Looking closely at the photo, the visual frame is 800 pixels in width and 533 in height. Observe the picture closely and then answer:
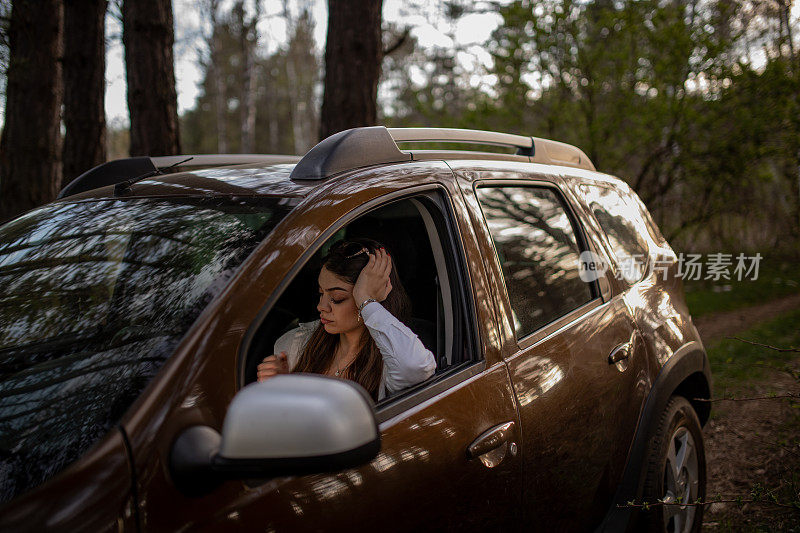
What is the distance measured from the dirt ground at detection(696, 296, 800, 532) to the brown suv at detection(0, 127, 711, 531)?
404 mm

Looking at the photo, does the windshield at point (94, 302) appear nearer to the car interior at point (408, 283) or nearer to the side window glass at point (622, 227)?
the car interior at point (408, 283)

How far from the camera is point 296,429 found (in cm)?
109

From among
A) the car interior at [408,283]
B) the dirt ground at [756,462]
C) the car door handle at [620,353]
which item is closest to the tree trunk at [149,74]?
A: the car interior at [408,283]

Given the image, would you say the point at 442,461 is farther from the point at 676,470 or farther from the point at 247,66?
the point at 247,66

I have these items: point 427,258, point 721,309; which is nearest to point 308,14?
point 721,309

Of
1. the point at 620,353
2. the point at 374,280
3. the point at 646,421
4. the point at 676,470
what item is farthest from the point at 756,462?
the point at 374,280

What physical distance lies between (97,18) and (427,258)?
682 cm

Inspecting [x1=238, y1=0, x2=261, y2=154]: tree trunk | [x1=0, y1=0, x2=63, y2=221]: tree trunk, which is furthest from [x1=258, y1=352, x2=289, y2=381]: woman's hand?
[x1=238, y1=0, x2=261, y2=154]: tree trunk

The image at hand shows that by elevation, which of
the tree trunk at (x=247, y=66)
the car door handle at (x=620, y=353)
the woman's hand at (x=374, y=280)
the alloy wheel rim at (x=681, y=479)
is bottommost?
the alloy wheel rim at (x=681, y=479)

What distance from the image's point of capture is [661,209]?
34.7 feet

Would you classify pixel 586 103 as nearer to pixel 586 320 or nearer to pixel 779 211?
pixel 779 211

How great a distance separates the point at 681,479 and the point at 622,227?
49.4 inches

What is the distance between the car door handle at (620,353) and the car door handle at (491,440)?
2.38ft

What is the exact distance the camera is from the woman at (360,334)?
6.54ft
